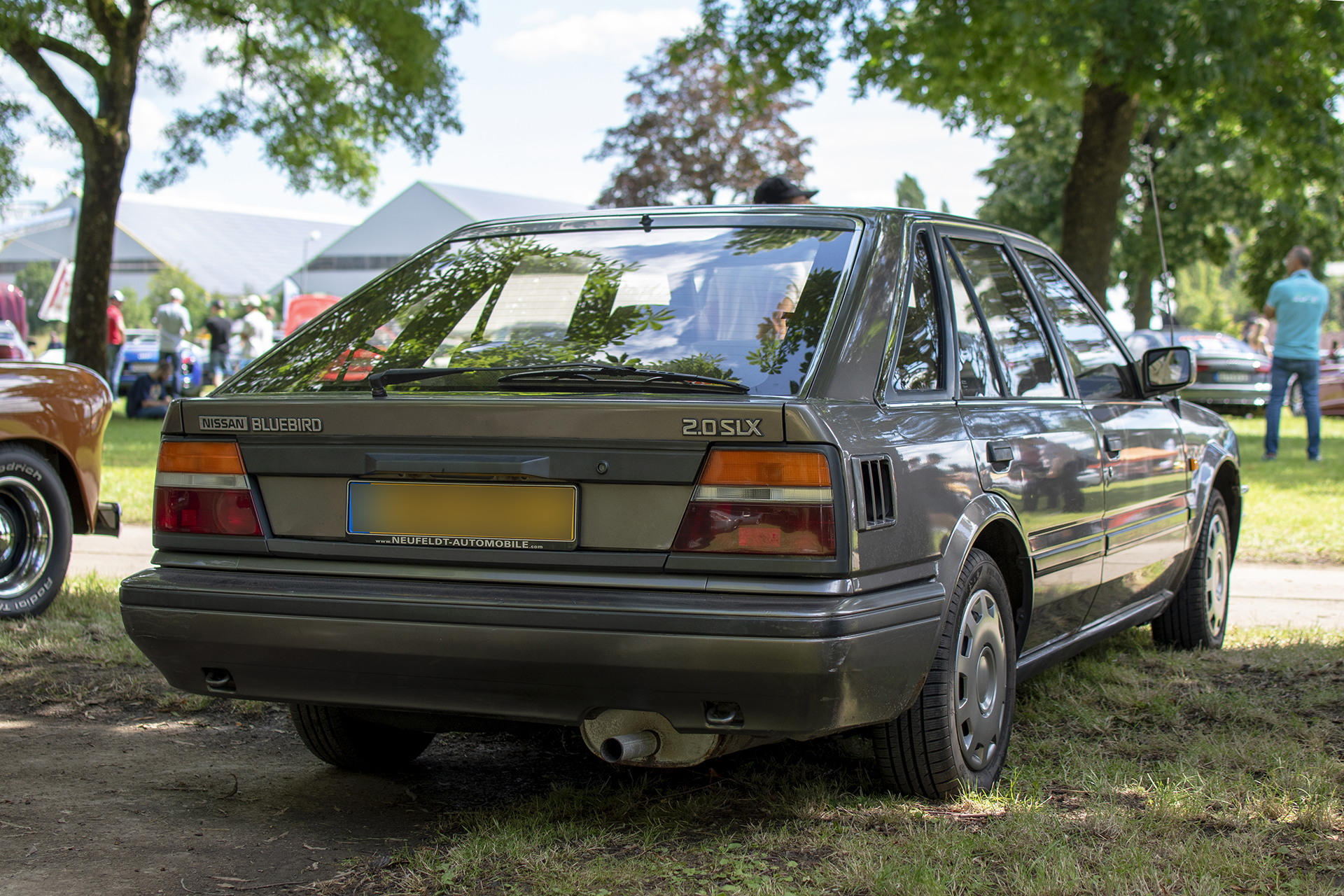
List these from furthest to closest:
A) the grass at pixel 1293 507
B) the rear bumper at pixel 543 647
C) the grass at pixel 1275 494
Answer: the grass at pixel 1275 494 → the grass at pixel 1293 507 → the rear bumper at pixel 543 647

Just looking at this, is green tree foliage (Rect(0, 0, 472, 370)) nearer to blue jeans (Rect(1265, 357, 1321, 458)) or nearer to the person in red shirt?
the person in red shirt

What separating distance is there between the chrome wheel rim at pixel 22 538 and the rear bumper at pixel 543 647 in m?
2.79

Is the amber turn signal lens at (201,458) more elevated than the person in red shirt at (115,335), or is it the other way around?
the person in red shirt at (115,335)

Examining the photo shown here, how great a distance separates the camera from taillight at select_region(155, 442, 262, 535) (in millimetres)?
3152

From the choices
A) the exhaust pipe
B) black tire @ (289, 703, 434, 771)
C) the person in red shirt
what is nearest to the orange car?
black tire @ (289, 703, 434, 771)

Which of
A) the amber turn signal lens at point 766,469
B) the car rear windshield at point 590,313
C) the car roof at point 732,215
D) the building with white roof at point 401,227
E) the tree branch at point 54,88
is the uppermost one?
the building with white roof at point 401,227

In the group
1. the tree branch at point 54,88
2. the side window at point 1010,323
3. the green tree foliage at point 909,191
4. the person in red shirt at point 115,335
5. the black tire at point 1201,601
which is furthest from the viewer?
the person in red shirt at point 115,335

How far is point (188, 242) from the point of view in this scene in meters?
86.1

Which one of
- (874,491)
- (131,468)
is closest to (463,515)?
(874,491)

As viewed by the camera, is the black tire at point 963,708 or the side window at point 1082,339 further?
the side window at point 1082,339

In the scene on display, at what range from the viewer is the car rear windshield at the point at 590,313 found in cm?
309

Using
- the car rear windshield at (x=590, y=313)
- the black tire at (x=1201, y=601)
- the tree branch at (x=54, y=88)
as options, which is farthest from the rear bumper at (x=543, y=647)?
the tree branch at (x=54, y=88)

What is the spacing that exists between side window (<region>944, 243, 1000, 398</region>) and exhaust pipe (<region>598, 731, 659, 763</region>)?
4.15ft

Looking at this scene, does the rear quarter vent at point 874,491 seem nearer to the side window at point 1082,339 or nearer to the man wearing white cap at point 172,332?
the side window at point 1082,339
